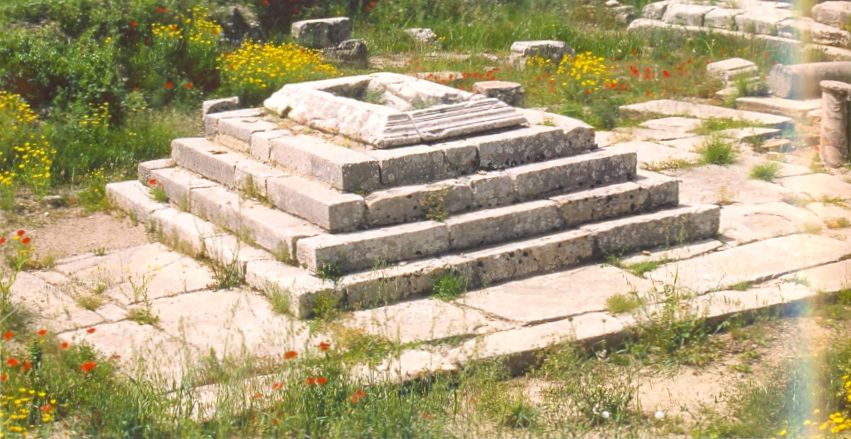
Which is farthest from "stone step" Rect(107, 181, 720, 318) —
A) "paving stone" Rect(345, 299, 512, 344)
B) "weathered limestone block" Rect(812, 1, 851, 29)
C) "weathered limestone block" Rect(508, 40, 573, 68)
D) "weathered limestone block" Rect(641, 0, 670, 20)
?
"weathered limestone block" Rect(641, 0, 670, 20)

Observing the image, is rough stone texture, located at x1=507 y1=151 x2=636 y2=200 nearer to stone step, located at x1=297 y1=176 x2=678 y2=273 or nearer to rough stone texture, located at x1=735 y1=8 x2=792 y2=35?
stone step, located at x1=297 y1=176 x2=678 y2=273

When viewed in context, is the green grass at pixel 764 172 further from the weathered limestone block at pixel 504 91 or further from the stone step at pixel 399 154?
the weathered limestone block at pixel 504 91

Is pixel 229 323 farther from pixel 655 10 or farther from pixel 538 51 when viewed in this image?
pixel 655 10

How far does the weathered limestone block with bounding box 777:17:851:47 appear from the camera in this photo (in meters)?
A: 14.0

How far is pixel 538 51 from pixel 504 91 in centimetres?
277

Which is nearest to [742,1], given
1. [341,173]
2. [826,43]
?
[826,43]

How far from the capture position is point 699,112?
12062 millimetres

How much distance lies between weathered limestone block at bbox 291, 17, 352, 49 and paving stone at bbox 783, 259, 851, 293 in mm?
7815

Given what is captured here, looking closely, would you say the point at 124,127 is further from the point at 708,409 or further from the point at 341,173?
the point at 708,409

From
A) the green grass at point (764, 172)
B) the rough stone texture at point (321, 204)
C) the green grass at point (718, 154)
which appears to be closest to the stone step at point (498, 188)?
the rough stone texture at point (321, 204)

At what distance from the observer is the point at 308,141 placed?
826cm

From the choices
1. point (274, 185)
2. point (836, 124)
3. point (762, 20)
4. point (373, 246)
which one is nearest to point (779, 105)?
point (836, 124)

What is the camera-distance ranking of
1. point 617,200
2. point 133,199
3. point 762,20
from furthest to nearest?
point 762,20 < point 133,199 < point 617,200

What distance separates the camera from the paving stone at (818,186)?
9.34 metres
